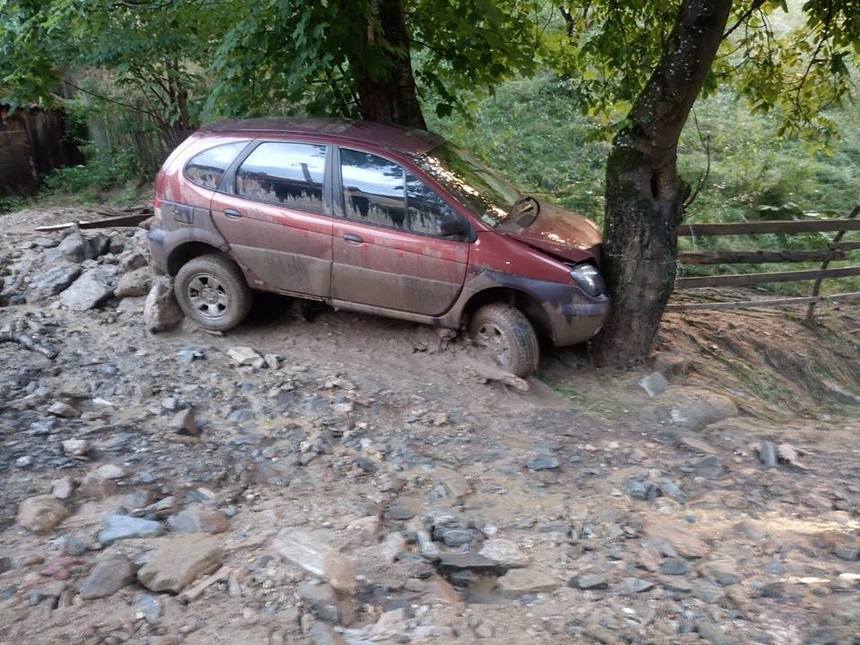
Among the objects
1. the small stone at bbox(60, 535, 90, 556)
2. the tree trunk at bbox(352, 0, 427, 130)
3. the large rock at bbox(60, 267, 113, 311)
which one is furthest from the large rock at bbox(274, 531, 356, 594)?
the tree trunk at bbox(352, 0, 427, 130)

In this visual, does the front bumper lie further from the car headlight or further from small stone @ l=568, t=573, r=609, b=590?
small stone @ l=568, t=573, r=609, b=590

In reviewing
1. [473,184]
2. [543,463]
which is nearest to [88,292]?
[473,184]

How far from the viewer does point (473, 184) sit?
22.5 feet

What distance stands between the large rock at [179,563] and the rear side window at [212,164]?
143 inches

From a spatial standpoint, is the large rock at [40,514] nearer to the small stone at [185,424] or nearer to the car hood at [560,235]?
the small stone at [185,424]

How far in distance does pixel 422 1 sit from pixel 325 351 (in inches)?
171

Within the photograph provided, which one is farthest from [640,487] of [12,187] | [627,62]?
[12,187]

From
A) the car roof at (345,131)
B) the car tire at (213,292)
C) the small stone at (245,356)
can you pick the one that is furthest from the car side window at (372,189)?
the small stone at (245,356)

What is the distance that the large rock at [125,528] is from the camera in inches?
168

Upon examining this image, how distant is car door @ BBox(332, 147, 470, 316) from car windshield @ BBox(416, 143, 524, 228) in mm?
217

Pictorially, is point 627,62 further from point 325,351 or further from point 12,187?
point 12,187

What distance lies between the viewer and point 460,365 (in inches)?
267

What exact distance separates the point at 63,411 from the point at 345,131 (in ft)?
10.3

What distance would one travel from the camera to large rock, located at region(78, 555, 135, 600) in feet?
12.3
